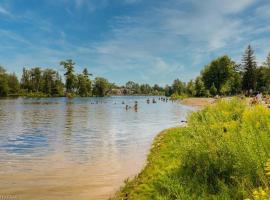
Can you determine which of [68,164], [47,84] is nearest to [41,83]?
[47,84]

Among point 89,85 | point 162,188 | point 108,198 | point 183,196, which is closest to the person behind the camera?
point 183,196

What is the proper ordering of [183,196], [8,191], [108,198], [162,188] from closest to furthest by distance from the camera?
1. [183,196]
2. [162,188]
3. [108,198]
4. [8,191]

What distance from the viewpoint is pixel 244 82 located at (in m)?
120

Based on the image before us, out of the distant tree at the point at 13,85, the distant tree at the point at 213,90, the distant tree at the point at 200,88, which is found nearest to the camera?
the distant tree at the point at 213,90

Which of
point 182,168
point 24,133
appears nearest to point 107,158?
point 182,168

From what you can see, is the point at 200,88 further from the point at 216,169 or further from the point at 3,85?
the point at 216,169

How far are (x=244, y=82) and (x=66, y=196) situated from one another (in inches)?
4635

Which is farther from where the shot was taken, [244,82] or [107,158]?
[244,82]

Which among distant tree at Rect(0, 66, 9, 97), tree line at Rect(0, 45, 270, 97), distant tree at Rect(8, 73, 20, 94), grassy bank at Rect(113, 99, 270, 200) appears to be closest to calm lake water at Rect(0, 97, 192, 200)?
grassy bank at Rect(113, 99, 270, 200)

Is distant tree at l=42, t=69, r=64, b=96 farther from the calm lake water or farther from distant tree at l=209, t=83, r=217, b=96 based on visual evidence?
the calm lake water

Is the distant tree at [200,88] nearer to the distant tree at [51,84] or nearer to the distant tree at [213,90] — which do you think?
the distant tree at [213,90]

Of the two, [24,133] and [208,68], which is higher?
[208,68]

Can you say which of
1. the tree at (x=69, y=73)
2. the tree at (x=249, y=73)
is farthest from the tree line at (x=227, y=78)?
the tree at (x=69, y=73)

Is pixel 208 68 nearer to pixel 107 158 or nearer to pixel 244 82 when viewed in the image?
pixel 244 82
